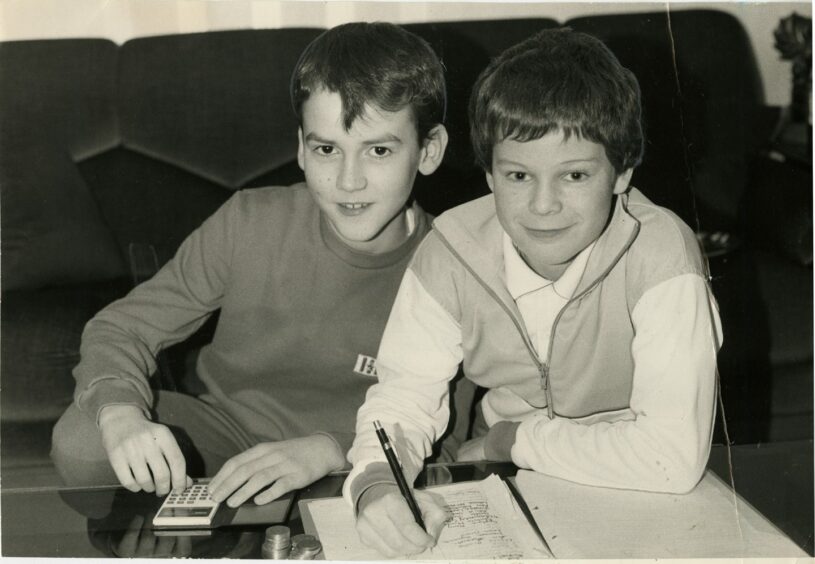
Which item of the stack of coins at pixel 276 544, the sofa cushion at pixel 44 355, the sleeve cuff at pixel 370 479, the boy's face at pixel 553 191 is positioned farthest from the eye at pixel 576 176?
the sofa cushion at pixel 44 355

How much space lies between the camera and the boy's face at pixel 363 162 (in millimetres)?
1004

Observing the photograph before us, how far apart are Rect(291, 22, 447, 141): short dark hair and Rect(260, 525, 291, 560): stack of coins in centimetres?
48

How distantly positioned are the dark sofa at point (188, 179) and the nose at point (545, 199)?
0.41 meters

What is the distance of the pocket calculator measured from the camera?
0.82 m

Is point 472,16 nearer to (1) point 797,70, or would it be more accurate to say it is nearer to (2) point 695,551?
(1) point 797,70

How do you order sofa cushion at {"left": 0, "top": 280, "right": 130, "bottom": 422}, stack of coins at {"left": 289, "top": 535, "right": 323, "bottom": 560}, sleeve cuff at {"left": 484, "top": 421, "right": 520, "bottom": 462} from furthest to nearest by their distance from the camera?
sofa cushion at {"left": 0, "top": 280, "right": 130, "bottom": 422} → sleeve cuff at {"left": 484, "top": 421, "right": 520, "bottom": 462} → stack of coins at {"left": 289, "top": 535, "right": 323, "bottom": 560}

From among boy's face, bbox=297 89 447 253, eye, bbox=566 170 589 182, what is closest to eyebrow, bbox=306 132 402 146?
boy's face, bbox=297 89 447 253

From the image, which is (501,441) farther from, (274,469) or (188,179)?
(188,179)

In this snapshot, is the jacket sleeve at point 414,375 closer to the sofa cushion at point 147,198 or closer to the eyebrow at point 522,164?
the eyebrow at point 522,164

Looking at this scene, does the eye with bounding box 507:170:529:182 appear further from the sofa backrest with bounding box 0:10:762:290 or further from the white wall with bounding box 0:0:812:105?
the sofa backrest with bounding box 0:10:762:290

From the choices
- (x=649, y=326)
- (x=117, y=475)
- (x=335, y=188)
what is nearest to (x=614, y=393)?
(x=649, y=326)

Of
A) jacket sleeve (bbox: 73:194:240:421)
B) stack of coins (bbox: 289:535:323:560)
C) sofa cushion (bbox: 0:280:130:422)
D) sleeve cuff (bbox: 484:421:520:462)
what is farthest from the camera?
sofa cushion (bbox: 0:280:130:422)

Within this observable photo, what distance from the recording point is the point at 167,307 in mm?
1126

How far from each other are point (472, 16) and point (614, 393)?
0.67 meters
